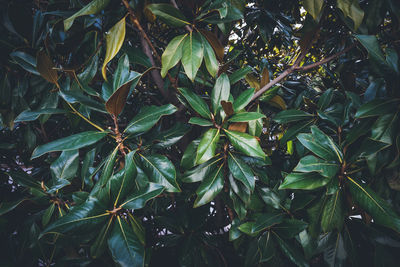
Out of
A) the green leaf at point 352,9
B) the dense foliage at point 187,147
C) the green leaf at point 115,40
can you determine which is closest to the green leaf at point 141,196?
the dense foliage at point 187,147

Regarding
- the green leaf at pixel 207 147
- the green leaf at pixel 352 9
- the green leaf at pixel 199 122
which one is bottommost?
the green leaf at pixel 207 147

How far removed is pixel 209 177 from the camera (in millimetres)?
777

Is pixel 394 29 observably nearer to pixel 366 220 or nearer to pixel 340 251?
pixel 366 220

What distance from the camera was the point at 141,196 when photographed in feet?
1.94

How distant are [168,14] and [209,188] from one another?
57 centimetres

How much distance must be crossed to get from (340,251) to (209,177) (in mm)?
577

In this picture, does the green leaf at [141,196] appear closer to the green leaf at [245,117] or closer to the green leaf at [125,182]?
the green leaf at [125,182]

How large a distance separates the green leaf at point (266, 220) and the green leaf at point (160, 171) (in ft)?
1.17

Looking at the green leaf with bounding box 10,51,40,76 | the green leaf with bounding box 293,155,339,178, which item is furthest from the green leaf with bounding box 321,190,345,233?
the green leaf with bounding box 10,51,40,76

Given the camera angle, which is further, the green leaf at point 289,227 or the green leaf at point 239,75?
the green leaf at point 239,75

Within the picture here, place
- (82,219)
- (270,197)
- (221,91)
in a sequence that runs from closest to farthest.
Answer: (82,219) → (221,91) → (270,197)

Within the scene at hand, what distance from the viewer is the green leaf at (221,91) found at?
0.75m

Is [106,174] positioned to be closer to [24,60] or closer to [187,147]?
[187,147]

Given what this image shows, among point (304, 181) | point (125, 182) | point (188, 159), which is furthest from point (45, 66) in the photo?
point (304, 181)
